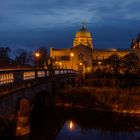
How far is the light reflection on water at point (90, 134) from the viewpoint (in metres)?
29.8

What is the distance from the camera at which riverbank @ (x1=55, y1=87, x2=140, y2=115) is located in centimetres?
4291

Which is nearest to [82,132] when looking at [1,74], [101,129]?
[101,129]

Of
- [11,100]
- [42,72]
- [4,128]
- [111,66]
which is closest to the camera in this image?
[11,100]

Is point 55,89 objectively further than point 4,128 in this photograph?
Yes

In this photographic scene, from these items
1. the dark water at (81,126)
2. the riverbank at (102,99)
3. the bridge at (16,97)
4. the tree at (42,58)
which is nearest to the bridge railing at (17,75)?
the bridge at (16,97)

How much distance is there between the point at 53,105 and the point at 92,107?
16.2 ft

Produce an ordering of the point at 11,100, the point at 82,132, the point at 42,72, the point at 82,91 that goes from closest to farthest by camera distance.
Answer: the point at 11,100 → the point at 82,132 → the point at 42,72 → the point at 82,91

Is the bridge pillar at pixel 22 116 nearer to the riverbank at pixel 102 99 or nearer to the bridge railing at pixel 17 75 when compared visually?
the bridge railing at pixel 17 75

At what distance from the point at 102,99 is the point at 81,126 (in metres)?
11.6

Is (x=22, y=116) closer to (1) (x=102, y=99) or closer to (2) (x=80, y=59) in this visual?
(1) (x=102, y=99)

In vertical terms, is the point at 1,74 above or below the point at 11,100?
above

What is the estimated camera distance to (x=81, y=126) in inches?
1339

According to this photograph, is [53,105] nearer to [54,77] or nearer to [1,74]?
[54,77]

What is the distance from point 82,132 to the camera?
31.6 metres
